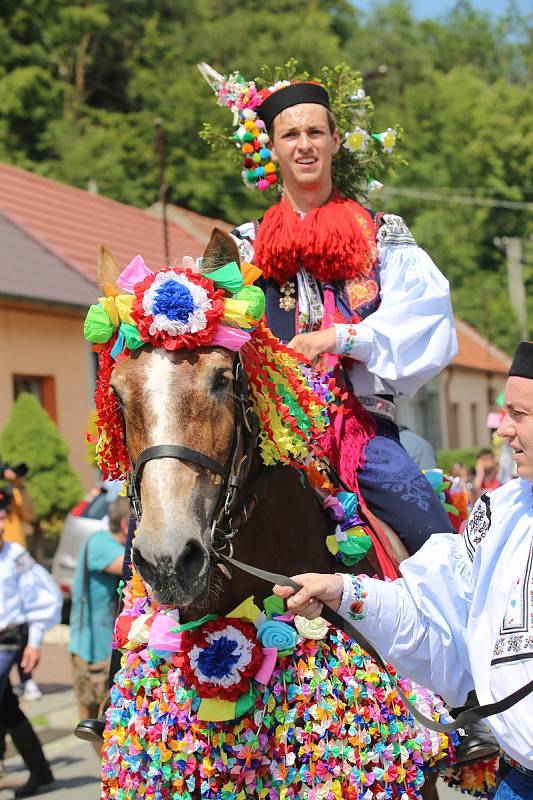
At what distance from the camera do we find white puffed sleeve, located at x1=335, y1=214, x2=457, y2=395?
4703 mm

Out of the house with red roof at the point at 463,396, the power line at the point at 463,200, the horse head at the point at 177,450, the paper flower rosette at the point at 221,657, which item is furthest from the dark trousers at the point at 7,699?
the power line at the point at 463,200

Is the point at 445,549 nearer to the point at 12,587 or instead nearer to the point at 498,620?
the point at 498,620

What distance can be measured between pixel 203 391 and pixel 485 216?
48299mm

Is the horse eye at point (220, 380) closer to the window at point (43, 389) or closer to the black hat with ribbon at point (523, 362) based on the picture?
the black hat with ribbon at point (523, 362)

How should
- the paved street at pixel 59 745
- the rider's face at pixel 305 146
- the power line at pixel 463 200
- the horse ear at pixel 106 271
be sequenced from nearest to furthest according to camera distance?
the horse ear at pixel 106 271
the rider's face at pixel 305 146
the paved street at pixel 59 745
the power line at pixel 463 200

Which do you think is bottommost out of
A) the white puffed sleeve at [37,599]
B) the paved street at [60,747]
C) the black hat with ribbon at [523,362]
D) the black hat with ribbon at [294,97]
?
the paved street at [60,747]

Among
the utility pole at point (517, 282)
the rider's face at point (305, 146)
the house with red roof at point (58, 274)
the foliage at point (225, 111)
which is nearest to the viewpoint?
the rider's face at point (305, 146)

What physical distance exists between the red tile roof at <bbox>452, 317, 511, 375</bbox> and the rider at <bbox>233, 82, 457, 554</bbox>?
35794 millimetres

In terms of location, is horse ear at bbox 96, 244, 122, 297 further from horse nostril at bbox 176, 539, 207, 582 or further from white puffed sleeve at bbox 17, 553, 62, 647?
white puffed sleeve at bbox 17, 553, 62, 647

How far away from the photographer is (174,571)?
10.5 ft

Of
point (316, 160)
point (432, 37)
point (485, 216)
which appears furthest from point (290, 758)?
point (432, 37)

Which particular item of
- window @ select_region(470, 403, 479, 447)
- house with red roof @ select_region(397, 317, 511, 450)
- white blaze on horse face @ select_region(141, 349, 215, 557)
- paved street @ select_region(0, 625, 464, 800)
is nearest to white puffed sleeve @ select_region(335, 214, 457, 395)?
white blaze on horse face @ select_region(141, 349, 215, 557)

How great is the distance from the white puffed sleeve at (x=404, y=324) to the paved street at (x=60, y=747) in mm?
4232

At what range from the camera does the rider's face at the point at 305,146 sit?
5.02 m
